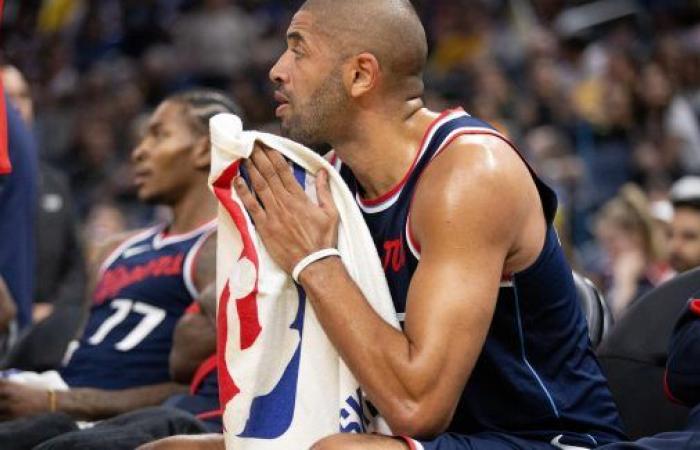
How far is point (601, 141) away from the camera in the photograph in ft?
35.2

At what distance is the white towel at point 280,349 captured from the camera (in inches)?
129

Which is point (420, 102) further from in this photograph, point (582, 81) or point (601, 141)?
point (582, 81)

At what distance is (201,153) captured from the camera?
17.4ft

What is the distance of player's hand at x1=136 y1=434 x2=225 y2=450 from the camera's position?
3.49 metres

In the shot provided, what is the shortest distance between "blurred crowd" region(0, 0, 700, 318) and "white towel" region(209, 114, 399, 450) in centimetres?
481

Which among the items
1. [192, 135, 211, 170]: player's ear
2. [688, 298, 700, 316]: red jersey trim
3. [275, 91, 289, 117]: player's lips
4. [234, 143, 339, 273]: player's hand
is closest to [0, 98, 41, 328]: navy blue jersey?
[192, 135, 211, 170]: player's ear

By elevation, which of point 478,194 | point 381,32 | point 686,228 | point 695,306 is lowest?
point 686,228

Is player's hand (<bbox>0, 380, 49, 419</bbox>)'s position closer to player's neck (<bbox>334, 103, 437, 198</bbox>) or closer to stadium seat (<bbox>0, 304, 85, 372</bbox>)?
stadium seat (<bbox>0, 304, 85, 372</bbox>)

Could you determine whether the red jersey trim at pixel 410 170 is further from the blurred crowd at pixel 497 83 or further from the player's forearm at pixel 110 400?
the blurred crowd at pixel 497 83

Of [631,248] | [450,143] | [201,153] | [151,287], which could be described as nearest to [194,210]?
[201,153]

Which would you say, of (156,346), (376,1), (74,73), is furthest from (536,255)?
(74,73)

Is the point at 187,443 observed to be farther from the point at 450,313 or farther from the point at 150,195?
the point at 150,195

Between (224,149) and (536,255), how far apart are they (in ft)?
2.61

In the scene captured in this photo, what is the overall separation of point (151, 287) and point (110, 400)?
44cm
